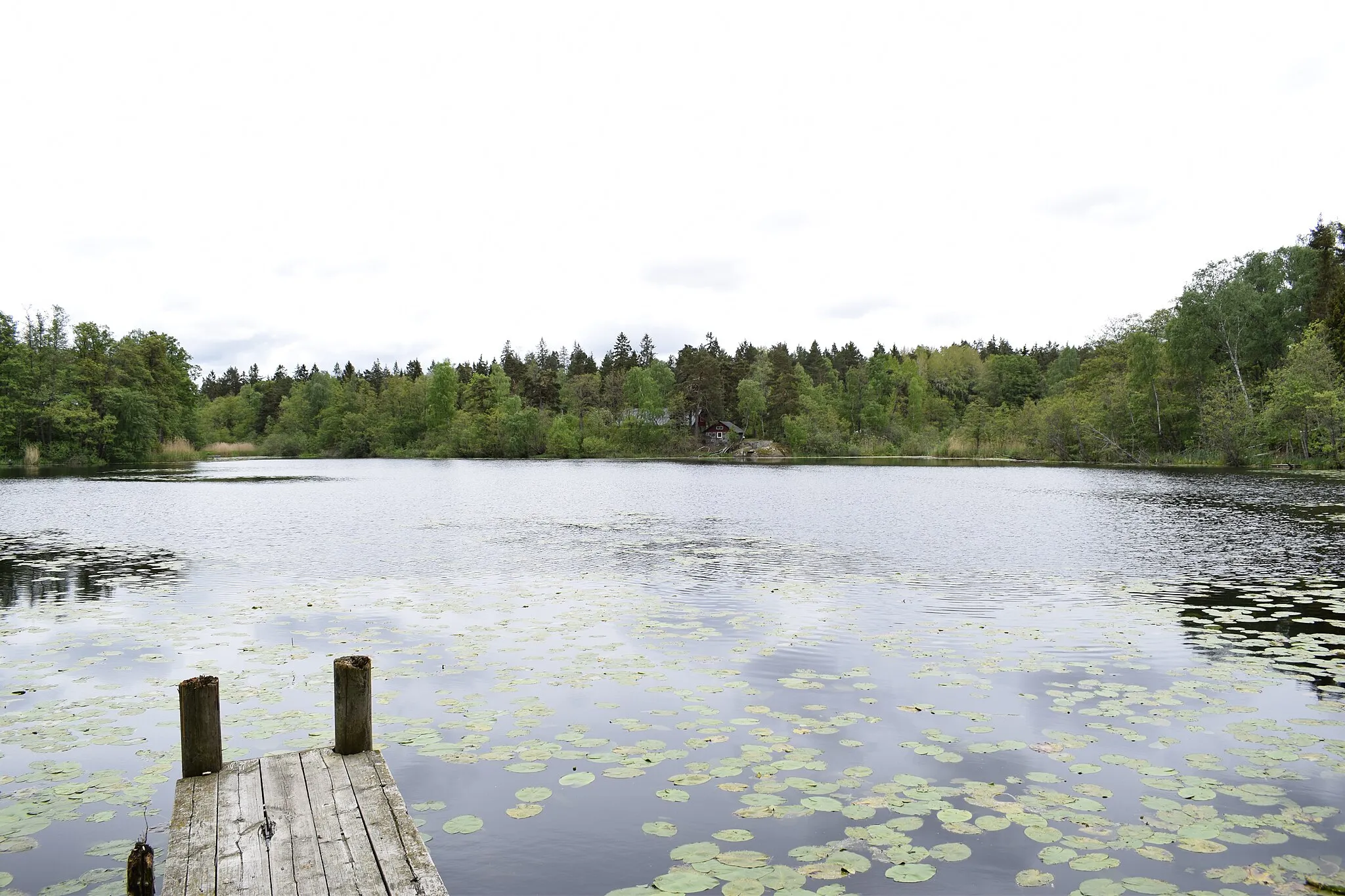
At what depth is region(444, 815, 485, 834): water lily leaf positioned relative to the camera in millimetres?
5570

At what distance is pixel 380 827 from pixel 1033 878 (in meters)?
3.88

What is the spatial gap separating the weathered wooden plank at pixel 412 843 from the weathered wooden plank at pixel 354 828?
0.17 m

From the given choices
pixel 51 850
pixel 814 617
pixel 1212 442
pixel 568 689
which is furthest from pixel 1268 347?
pixel 51 850

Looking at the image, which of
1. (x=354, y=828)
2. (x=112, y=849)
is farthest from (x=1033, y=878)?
(x=112, y=849)

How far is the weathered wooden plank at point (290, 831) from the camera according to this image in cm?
418

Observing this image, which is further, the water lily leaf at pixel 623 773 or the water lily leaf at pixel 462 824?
the water lily leaf at pixel 623 773

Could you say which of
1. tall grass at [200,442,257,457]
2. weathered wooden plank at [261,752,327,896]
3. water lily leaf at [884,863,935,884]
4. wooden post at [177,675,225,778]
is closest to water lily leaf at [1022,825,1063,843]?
water lily leaf at [884,863,935,884]

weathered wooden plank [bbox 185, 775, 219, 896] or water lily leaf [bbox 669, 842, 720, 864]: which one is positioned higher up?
weathered wooden plank [bbox 185, 775, 219, 896]

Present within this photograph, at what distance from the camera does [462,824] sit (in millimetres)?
5648

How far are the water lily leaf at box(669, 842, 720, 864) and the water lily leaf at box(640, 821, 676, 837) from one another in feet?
0.64

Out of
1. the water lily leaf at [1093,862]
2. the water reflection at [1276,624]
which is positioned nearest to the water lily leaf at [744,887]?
the water lily leaf at [1093,862]

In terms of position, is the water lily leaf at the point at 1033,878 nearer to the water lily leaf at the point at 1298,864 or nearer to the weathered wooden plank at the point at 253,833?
the water lily leaf at the point at 1298,864

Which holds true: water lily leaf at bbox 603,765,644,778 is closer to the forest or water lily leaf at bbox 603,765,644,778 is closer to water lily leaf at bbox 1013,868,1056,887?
water lily leaf at bbox 1013,868,1056,887

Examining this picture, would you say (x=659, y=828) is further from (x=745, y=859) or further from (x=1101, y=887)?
(x=1101, y=887)
